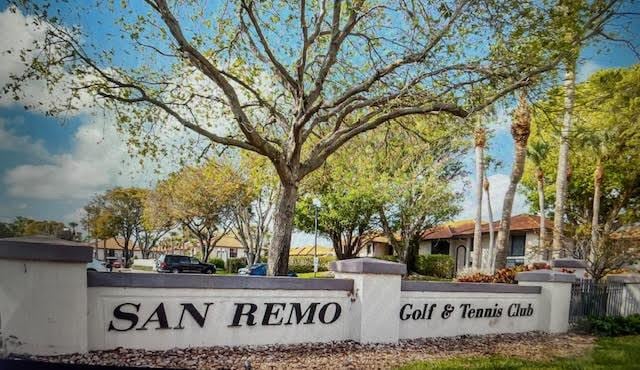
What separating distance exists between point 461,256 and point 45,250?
2262 cm

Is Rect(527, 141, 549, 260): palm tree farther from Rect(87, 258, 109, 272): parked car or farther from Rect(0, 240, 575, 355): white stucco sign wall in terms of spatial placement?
Rect(87, 258, 109, 272): parked car

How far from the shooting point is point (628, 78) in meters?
2.61

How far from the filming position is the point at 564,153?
5773 millimetres

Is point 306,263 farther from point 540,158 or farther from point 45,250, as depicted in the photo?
point 45,250

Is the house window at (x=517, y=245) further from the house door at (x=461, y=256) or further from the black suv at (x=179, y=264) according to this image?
the black suv at (x=179, y=264)

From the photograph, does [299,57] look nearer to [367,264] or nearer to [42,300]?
[367,264]

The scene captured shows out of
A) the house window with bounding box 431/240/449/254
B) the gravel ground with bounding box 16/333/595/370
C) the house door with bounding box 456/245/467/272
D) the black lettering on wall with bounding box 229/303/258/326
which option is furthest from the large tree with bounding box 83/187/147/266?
the house window with bounding box 431/240/449/254

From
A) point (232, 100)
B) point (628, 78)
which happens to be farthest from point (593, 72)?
point (232, 100)

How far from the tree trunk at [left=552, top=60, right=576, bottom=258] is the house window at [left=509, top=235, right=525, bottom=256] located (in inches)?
155

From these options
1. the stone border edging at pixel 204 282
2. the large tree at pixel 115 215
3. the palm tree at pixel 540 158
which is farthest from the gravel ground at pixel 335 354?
the palm tree at pixel 540 158

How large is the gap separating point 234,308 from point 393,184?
571 inches

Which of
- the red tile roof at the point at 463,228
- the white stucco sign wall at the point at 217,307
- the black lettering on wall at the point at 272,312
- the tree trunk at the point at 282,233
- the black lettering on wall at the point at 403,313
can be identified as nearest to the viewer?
the white stucco sign wall at the point at 217,307

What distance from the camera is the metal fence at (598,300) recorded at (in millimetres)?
7402

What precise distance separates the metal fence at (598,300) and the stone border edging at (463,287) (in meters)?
1.08
